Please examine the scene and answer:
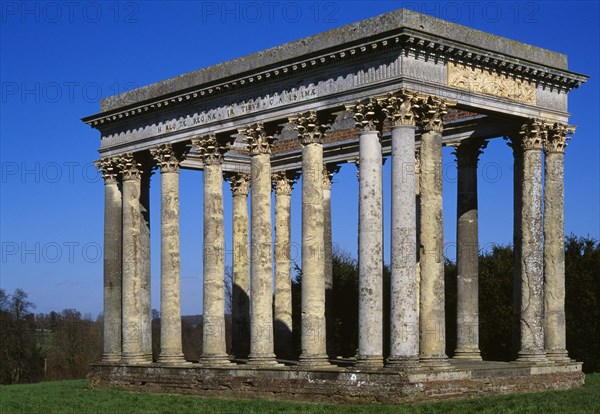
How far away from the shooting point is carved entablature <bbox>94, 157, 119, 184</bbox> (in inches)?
2295

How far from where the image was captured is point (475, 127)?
4997cm

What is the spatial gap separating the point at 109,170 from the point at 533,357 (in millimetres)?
25302

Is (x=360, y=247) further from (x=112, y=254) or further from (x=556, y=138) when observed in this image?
(x=112, y=254)

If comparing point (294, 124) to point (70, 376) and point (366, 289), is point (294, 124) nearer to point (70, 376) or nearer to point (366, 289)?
point (366, 289)

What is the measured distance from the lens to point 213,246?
51.1 m

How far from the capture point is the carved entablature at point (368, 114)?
42188 millimetres

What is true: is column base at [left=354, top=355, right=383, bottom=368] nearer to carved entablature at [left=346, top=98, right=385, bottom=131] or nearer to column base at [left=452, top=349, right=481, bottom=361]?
carved entablature at [left=346, top=98, right=385, bottom=131]

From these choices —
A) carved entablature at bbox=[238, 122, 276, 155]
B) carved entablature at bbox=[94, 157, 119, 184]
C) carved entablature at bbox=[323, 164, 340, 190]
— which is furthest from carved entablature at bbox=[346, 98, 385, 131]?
carved entablature at bbox=[94, 157, 119, 184]

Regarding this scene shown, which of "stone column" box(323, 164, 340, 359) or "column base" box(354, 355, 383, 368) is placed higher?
"stone column" box(323, 164, 340, 359)

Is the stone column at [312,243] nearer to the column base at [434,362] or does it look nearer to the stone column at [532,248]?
the column base at [434,362]

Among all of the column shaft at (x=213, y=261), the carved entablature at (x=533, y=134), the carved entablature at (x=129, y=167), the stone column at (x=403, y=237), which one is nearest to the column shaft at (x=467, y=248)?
the carved entablature at (x=533, y=134)

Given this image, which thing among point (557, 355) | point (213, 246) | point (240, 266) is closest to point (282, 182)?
point (240, 266)

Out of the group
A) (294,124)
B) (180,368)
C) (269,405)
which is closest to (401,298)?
(269,405)

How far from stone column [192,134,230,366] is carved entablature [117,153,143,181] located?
6453 millimetres
